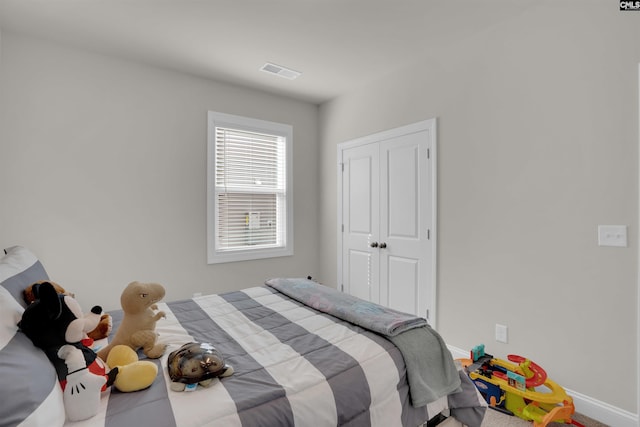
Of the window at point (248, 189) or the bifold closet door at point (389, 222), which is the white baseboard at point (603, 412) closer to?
the bifold closet door at point (389, 222)

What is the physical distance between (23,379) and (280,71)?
120 inches

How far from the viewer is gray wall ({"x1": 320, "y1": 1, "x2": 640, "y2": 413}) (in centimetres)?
190

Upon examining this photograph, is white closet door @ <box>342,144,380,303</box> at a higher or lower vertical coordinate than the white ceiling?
lower

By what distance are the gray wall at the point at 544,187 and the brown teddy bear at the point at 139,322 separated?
91.7 inches

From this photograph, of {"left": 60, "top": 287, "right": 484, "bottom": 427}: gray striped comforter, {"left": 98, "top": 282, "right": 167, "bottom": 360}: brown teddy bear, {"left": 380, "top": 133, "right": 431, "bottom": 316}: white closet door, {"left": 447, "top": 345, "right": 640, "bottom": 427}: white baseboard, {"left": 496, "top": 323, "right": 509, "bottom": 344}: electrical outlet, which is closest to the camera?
{"left": 60, "top": 287, "right": 484, "bottom": 427}: gray striped comforter

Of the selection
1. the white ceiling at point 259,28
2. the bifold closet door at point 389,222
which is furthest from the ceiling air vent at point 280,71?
Result: the bifold closet door at point 389,222

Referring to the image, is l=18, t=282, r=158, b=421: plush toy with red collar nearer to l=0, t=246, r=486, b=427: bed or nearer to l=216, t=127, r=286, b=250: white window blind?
l=0, t=246, r=486, b=427: bed

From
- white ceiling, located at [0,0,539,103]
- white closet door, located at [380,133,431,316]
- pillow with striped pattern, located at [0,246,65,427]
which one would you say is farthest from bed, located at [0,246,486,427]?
white ceiling, located at [0,0,539,103]

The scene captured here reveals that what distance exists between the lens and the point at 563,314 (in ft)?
6.94

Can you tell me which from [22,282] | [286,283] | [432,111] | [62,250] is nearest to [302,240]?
[286,283]

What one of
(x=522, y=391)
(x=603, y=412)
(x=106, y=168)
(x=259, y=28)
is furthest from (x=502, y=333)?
(x=106, y=168)

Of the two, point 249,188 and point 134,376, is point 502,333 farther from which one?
point 249,188

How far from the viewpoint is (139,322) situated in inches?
53.6

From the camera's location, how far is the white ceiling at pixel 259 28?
219 cm
